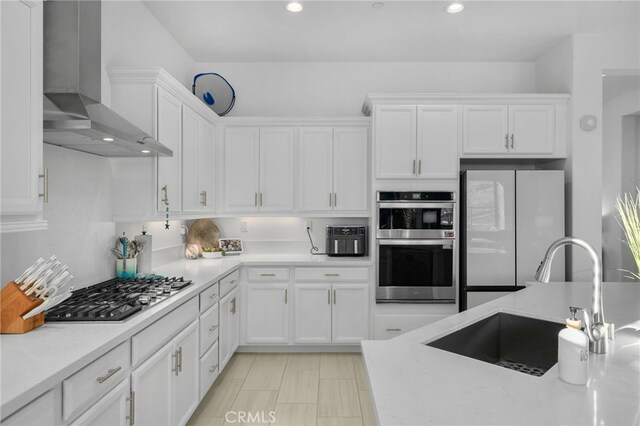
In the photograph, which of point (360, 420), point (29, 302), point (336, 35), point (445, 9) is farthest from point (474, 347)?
point (336, 35)

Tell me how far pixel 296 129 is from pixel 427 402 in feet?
10.7

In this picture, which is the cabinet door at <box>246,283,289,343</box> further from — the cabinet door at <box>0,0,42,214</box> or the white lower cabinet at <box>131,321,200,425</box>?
the cabinet door at <box>0,0,42,214</box>

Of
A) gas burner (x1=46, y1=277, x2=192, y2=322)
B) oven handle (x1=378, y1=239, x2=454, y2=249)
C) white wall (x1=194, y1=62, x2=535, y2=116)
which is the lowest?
gas burner (x1=46, y1=277, x2=192, y2=322)

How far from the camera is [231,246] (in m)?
4.11

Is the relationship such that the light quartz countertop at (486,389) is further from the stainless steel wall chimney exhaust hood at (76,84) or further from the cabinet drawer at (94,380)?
the stainless steel wall chimney exhaust hood at (76,84)

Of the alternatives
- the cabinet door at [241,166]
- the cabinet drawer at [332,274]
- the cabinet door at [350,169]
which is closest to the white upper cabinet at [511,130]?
the cabinet door at [350,169]

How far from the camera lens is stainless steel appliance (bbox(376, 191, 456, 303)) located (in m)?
3.60

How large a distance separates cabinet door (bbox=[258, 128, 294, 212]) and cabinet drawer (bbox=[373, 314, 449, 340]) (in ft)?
4.66

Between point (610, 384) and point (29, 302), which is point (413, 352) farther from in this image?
point (29, 302)

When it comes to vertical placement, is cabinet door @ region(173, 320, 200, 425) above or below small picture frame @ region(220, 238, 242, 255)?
below

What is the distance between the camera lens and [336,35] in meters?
3.58

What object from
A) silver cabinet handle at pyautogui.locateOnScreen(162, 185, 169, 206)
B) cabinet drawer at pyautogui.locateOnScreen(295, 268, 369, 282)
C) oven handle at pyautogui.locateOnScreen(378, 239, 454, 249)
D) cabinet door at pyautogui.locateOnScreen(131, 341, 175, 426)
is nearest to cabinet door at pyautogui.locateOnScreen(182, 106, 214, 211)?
silver cabinet handle at pyautogui.locateOnScreen(162, 185, 169, 206)

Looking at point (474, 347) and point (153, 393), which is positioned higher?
point (474, 347)

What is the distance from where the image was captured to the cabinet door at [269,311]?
3672mm
